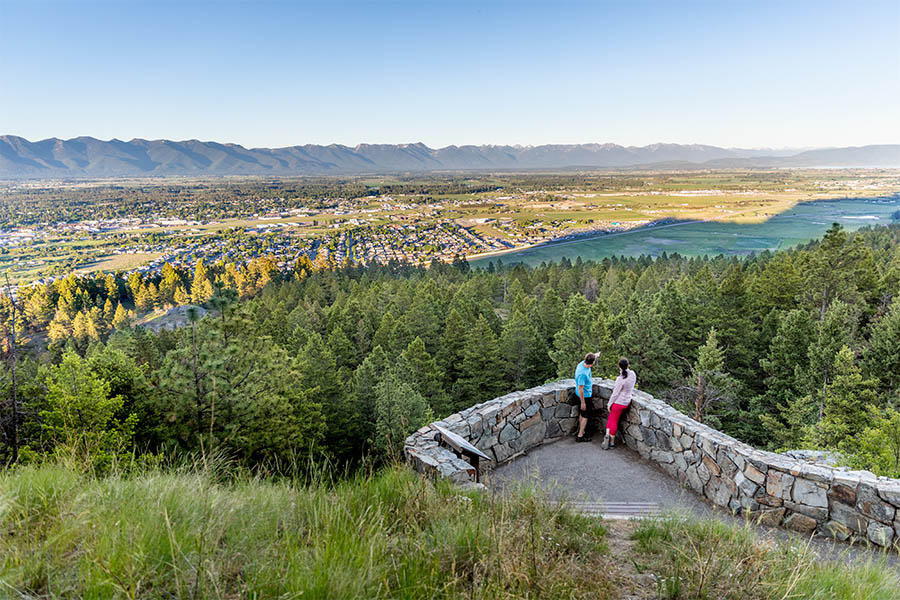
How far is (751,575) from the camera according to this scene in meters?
3.20

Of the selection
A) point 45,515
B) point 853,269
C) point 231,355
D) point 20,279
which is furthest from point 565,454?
point 20,279

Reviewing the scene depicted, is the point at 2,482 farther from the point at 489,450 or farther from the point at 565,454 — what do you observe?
the point at 565,454

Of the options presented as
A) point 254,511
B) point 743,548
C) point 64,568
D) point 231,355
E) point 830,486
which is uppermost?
point 64,568

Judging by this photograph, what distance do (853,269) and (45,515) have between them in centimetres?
3652

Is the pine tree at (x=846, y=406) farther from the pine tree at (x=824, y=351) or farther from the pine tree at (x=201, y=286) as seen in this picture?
the pine tree at (x=201, y=286)

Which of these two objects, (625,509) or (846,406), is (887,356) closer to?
(846,406)

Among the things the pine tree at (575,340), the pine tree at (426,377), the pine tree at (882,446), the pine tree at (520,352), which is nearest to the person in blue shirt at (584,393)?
the pine tree at (882,446)

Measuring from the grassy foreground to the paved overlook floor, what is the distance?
77.1 inches

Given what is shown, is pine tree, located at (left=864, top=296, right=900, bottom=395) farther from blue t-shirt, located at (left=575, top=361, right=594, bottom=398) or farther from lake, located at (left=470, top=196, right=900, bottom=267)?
lake, located at (left=470, top=196, right=900, bottom=267)

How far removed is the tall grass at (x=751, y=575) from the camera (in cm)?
306

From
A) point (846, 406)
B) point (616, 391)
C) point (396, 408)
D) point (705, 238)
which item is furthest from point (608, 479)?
point (705, 238)

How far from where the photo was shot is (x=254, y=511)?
139 inches

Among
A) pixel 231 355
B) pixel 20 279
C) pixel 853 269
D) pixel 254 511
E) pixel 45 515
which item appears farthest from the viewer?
pixel 20 279

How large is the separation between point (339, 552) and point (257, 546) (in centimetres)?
62
